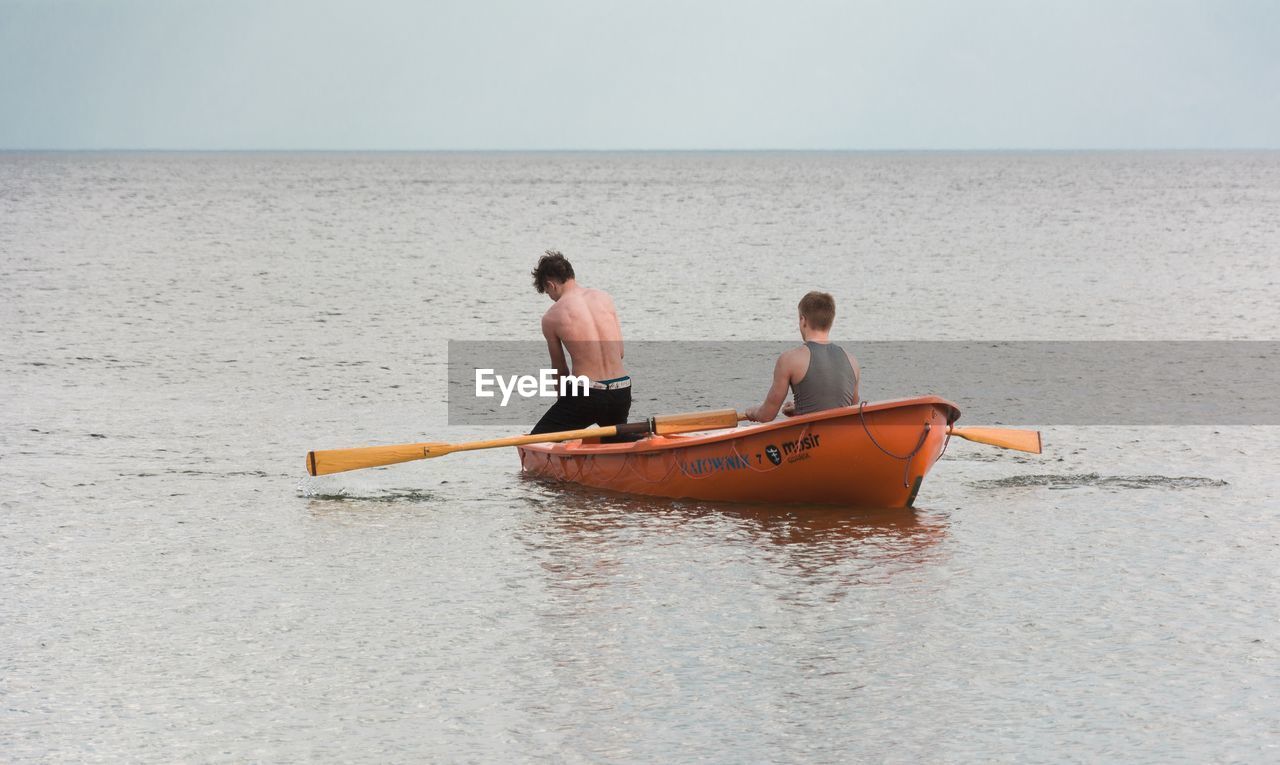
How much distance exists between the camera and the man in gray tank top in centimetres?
1102

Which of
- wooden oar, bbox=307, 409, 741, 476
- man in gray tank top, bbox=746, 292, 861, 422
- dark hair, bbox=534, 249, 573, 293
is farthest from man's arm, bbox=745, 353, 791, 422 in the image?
dark hair, bbox=534, 249, 573, 293

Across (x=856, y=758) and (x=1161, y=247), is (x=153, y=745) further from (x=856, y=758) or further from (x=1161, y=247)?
(x=1161, y=247)

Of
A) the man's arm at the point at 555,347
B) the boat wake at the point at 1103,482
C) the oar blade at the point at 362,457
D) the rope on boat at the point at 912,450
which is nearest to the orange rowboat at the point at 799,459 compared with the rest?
the rope on boat at the point at 912,450

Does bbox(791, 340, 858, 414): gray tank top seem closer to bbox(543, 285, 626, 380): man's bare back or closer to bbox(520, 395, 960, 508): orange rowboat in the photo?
bbox(520, 395, 960, 508): orange rowboat

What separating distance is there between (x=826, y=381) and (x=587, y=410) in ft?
7.55

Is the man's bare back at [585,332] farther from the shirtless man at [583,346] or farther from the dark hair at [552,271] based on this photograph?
the dark hair at [552,271]

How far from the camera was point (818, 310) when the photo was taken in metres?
11.0

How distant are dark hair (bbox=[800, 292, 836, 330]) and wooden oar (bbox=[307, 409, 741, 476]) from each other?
1243 mm

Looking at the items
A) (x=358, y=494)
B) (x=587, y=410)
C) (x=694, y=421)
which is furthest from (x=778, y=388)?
(x=358, y=494)

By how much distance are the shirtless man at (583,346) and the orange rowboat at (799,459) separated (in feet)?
1.17

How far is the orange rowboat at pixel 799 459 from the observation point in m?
10.7

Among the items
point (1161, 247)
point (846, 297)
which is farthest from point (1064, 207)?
point (846, 297)

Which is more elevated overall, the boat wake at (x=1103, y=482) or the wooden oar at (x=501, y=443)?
the wooden oar at (x=501, y=443)

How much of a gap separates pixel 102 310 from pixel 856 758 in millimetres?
25674
